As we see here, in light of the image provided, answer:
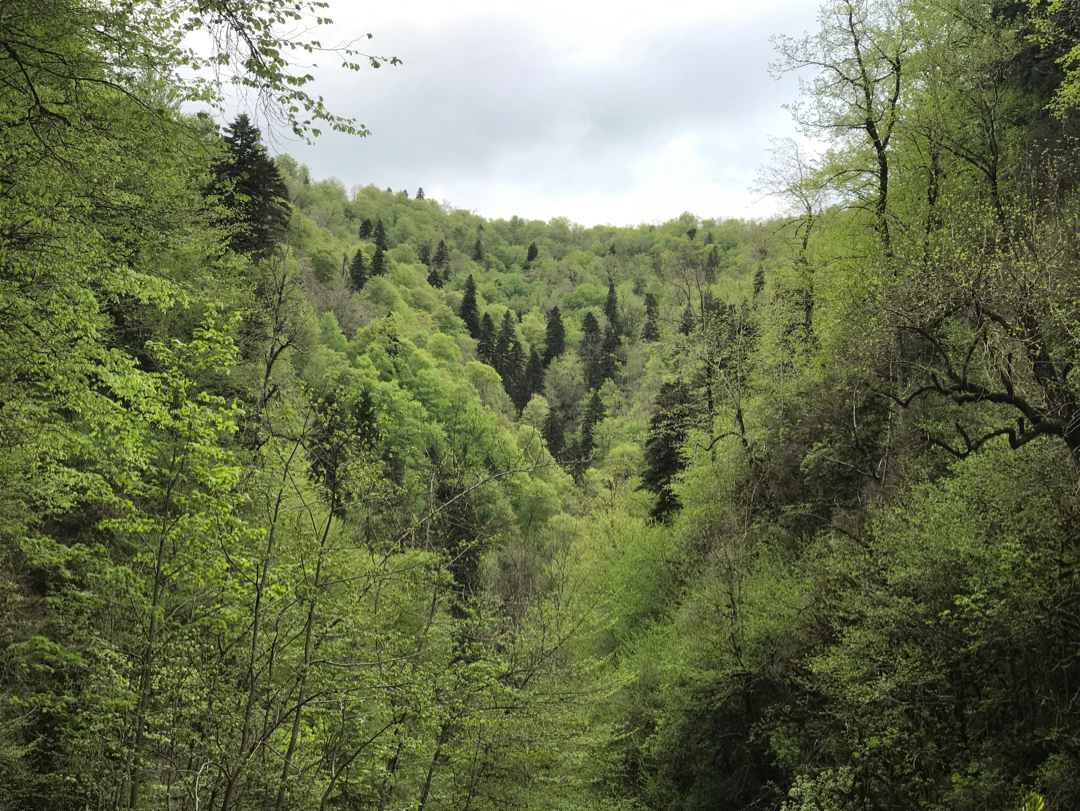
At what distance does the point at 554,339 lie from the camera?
8081 cm

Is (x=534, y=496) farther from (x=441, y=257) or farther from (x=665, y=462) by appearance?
(x=441, y=257)

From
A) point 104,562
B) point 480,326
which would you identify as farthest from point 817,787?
point 480,326

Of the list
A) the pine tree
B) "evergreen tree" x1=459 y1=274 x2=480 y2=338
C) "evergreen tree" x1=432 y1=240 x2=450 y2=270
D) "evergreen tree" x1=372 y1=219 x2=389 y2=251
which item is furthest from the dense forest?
"evergreen tree" x1=432 y1=240 x2=450 y2=270

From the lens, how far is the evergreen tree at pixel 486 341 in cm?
6962

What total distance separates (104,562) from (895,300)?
454 inches

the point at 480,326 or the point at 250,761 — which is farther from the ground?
the point at 480,326

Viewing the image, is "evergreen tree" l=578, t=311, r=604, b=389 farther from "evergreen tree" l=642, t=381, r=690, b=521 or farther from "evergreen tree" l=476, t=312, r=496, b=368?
"evergreen tree" l=642, t=381, r=690, b=521

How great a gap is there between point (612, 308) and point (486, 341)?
20.1 m

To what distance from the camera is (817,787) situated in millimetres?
10406

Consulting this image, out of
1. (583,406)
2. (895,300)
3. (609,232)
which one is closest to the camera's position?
(895,300)

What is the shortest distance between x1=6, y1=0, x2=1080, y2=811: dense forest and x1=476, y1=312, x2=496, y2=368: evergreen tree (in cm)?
4390

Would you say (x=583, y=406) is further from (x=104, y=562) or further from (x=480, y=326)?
(x=104, y=562)

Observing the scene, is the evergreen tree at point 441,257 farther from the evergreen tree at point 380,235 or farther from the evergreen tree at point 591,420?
the evergreen tree at point 591,420

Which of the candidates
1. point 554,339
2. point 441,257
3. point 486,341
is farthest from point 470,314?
point 441,257
